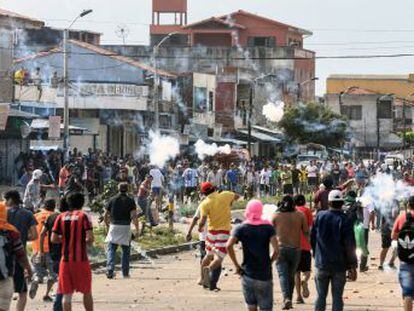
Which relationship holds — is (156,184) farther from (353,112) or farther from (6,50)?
(353,112)

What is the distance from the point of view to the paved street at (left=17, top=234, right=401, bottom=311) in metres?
16.0

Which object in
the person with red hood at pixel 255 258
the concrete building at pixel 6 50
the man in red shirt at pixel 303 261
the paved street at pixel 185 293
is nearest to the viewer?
the person with red hood at pixel 255 258

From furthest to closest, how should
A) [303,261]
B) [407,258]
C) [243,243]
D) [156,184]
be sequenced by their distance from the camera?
1. [156,184]
2. [303,261]
3. [407,258]
4. [243,243]

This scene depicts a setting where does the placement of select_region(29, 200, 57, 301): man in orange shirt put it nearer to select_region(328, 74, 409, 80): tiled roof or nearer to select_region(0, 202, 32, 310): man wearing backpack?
select_region(0, 202, 32, 310): man wearing backpack

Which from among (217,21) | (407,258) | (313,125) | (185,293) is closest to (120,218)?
(185,293)

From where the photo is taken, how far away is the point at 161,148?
56031 millimetres

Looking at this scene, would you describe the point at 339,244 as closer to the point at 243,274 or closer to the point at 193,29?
the point at 243,274

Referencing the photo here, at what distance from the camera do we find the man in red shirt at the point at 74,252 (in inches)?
523

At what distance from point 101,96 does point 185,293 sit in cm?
4599

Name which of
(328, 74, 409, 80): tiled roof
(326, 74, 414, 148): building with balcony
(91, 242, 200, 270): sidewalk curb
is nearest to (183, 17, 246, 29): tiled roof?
(326, 74, 414, 148): building with balcony

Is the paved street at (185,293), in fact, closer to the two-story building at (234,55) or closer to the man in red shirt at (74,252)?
the man in red shirt at (74,252)

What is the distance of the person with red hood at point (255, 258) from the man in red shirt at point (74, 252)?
175 cm

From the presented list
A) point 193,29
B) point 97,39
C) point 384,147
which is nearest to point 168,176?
point 97,39

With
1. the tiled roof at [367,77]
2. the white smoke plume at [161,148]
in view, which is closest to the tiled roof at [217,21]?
the tiled roof at [367,77]
